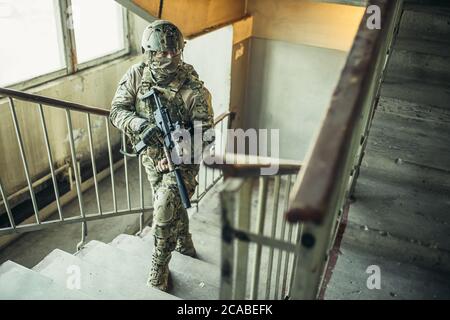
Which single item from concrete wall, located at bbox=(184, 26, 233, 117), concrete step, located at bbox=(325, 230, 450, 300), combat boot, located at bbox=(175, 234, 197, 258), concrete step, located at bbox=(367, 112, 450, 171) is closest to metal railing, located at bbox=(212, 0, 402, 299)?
concrete step, located at bbox=(325, 230, 450, 300)

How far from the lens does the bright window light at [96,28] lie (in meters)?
5.46

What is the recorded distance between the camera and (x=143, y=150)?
10.5ft

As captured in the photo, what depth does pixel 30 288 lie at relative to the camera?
7.82 feet

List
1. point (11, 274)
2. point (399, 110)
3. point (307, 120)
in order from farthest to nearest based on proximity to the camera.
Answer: point (307, 120)
point (399, 110)
point (11, 274)

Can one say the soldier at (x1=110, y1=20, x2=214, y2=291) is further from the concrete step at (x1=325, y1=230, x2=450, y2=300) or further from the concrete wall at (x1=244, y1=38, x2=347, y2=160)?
the concrete wall at (x1=244, y1=38, x2=347, y2=160)

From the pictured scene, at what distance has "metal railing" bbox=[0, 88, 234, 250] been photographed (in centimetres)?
279

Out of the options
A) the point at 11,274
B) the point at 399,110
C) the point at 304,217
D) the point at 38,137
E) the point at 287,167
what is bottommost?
the point at 38,137

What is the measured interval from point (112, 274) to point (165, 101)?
4.44 ft

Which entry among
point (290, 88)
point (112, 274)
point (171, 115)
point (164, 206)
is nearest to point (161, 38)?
point (171, 115)

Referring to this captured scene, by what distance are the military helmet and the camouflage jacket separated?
0.65 ft
